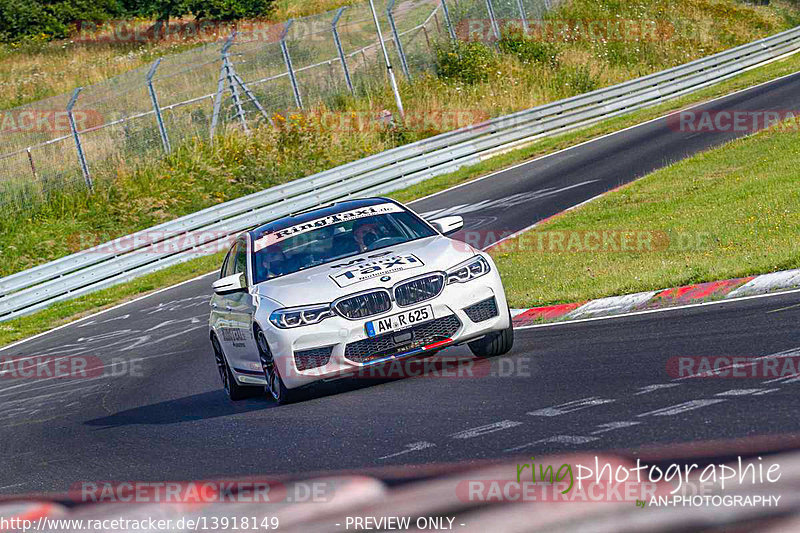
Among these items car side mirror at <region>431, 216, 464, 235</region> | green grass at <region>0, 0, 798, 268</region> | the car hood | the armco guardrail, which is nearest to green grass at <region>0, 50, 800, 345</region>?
the armco guardrail

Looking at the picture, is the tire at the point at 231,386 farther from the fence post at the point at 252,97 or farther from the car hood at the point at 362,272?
the fence post at the point at 252,97

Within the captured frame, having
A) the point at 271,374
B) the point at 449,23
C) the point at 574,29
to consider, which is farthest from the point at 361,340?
the point at 574,29

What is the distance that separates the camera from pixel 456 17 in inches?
1674

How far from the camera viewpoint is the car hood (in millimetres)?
8734

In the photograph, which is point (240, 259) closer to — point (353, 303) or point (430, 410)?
point (353, 303)

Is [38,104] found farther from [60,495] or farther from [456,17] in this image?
[60,495]

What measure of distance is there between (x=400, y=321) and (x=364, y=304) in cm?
32

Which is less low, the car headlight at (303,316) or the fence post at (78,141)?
the car headlight at (303,316)

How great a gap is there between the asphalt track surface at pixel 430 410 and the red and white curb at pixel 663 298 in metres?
0.46

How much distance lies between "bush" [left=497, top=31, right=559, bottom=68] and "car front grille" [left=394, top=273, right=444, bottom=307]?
3491cm

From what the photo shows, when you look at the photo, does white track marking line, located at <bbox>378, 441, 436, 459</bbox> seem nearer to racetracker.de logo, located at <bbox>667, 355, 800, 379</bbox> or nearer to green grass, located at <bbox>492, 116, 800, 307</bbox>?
racetracker.de logo, located at <bbox>667, 355, 800, 379</bbox>

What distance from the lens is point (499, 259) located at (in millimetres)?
16250

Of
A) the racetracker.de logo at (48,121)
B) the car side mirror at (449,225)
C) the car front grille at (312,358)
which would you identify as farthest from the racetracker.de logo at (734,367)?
the racetracker.de logo at (48,121)

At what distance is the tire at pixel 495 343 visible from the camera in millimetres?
9328
